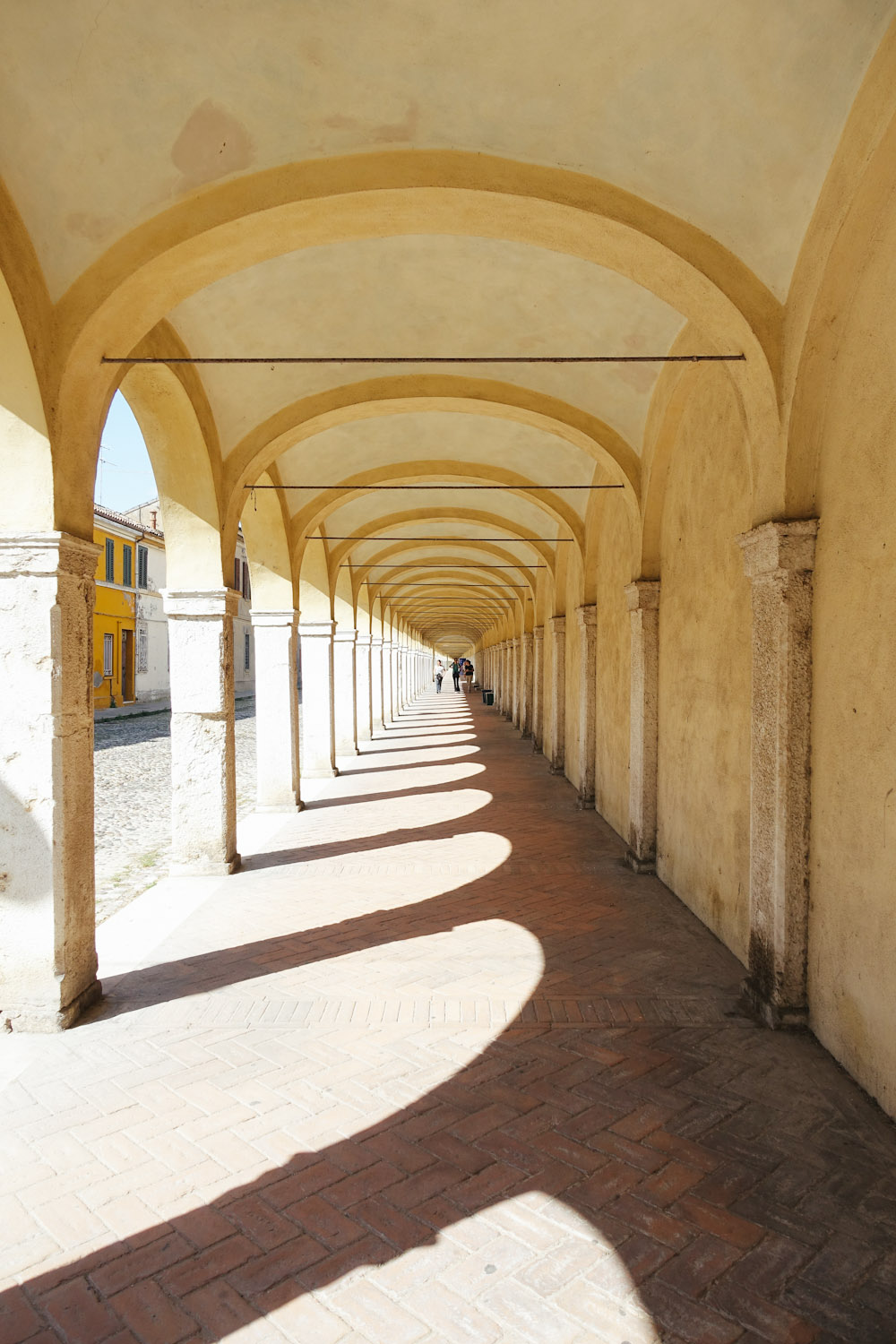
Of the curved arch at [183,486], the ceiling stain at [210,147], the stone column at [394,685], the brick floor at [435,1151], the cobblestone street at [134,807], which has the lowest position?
the brick floor at [435,1151]

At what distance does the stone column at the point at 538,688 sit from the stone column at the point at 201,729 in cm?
1059

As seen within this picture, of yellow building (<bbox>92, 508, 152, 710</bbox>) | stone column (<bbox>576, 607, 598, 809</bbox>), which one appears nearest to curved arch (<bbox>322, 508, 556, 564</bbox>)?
stone column (<bbox>576, 607, 598, 809</bbox>)

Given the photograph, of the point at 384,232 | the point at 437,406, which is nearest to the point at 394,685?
the point at 437,406

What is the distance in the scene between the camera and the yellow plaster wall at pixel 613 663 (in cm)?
891

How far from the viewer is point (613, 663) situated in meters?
9.75

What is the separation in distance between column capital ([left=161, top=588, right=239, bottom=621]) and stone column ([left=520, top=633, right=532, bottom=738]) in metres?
13.6

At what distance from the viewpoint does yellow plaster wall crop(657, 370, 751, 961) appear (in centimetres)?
543

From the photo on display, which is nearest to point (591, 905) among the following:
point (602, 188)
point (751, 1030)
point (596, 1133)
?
point (751, 1030)

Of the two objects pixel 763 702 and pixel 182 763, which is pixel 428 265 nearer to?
pixel 763 702

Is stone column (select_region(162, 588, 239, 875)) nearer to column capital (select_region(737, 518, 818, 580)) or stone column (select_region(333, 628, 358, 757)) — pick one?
column capital (select_region(737, 518, 818, 580))

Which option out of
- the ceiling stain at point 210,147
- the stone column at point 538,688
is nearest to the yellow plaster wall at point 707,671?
the ceiling stain at point 210,147

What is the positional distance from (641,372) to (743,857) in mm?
4130

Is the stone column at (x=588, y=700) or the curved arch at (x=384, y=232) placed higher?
the curved arch at (x=384, y=232)

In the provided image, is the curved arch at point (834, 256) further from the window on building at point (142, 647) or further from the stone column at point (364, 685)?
the window on building at point (142, 647)
